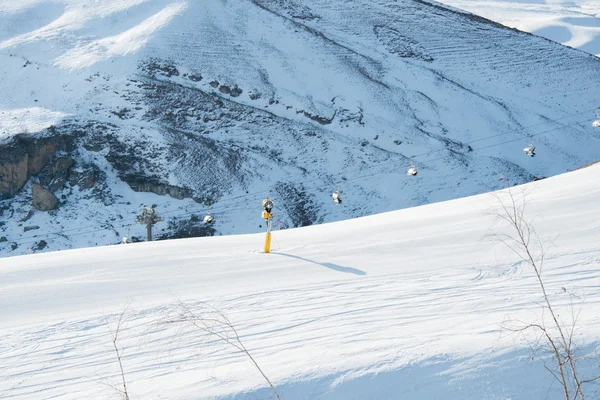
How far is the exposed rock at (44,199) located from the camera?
31656mm

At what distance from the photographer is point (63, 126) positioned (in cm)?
3600

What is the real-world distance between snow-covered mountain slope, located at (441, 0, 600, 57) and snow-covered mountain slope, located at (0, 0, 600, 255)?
21.7 m

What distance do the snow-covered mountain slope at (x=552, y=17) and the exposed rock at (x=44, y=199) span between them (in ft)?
193

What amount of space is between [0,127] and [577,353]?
37.5 meters

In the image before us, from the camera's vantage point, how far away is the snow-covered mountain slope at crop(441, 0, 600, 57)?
2886 inches

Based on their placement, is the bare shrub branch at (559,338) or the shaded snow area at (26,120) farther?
the shaded snow area at (26,120)

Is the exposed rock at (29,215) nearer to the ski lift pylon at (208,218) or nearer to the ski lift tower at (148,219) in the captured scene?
the ski lift tower at (148,219)

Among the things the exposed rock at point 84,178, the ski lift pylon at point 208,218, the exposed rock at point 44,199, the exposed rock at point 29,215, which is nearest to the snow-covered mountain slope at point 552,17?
the ski lift pylon at point 208,218

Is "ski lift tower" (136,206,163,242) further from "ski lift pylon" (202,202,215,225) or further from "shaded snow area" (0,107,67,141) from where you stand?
"shaded snow area" (0,107,67,141)

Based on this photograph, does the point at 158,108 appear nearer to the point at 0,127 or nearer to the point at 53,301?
the point at 0,127

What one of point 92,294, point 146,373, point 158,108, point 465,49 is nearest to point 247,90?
point 158,108

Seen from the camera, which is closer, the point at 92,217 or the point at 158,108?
the point at 92,217

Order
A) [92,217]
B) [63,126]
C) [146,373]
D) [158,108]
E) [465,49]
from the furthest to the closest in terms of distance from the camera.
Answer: [465,49]
[158,108]
[63,126]
[92,217]
[146,373]

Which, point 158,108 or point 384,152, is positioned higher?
point 158,108
